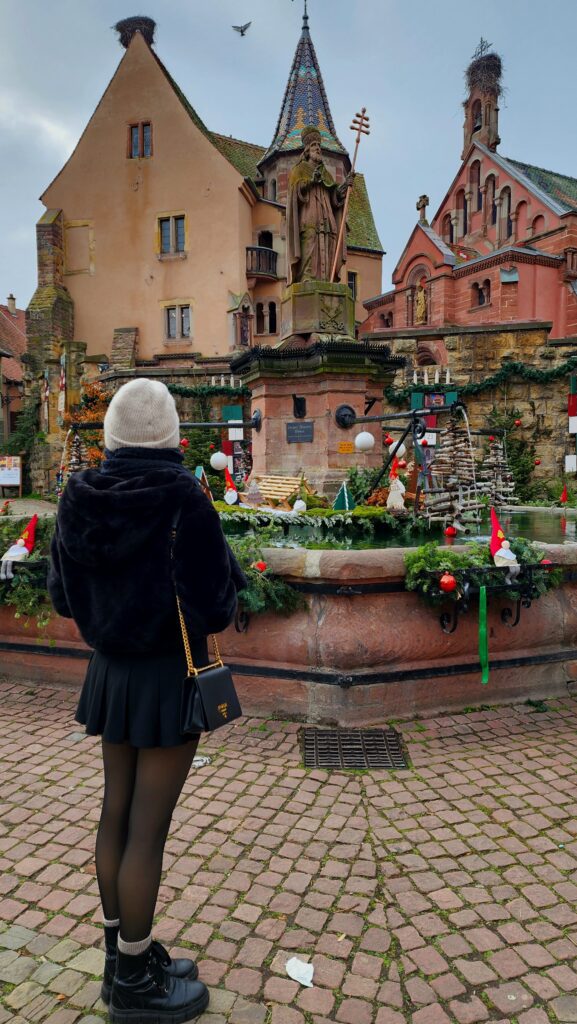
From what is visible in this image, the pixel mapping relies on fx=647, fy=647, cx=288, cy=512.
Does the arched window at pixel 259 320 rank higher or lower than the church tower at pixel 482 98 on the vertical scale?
lower

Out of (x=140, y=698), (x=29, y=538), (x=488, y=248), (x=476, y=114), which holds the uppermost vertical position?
(x=476, y=114)

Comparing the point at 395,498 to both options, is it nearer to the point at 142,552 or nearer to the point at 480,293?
the point at 142,552

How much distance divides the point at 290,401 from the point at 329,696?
4648 millimetres

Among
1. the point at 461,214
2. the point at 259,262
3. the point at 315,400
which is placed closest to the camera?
the point at 315,400

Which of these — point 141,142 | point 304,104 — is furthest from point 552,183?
point 141,142

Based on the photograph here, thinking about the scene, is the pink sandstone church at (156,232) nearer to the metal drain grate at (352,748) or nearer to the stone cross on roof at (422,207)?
the stone cross on roof at (422,207)

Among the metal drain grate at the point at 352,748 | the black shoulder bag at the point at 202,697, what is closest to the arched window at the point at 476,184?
the metal drain grate at the point at 352,748

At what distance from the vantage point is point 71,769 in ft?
12.7

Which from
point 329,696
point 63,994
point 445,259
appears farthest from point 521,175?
point 63,994

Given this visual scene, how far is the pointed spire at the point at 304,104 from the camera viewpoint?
98.7 ft

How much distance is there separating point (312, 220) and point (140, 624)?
7823mm

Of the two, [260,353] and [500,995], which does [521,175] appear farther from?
[500,995]

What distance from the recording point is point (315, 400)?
8062 mm

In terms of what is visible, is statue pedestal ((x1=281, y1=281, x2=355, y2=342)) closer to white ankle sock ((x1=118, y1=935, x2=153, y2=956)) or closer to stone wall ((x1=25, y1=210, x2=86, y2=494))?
white ankle sock ((x1=118, y1=935, x2=153, y2=956))
